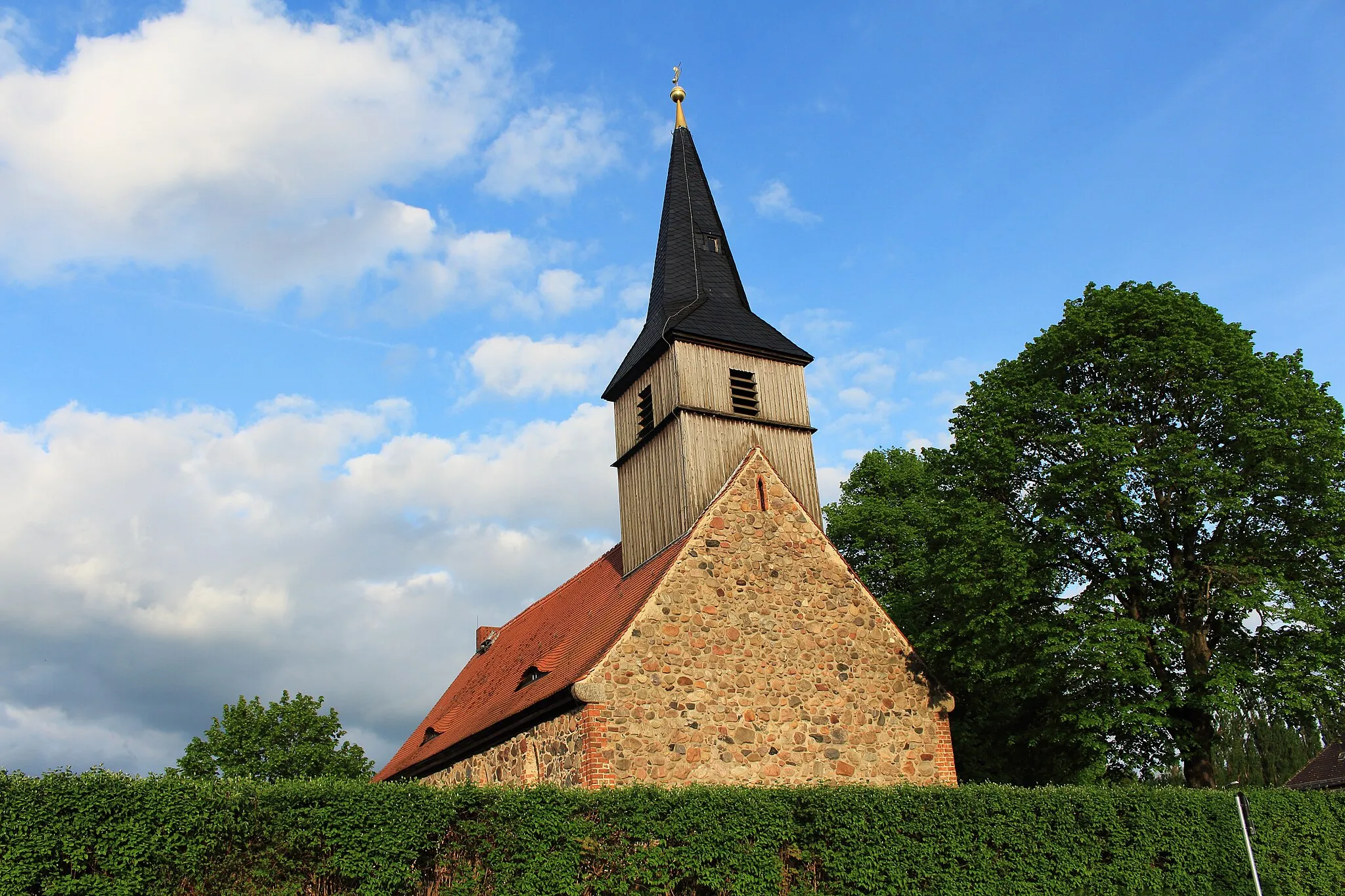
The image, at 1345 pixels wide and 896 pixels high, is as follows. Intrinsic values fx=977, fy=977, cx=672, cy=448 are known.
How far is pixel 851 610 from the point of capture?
1858cm

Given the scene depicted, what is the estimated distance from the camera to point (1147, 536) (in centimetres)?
1834

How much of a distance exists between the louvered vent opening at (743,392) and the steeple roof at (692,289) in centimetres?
54

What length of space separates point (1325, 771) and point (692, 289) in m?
37.9

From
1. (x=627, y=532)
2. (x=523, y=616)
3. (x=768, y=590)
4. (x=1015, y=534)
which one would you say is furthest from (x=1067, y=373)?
(x=523, y=616)


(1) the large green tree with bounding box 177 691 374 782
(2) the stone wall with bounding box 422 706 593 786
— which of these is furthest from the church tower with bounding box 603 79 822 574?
(1) the large green tree with bounding box 177 691 374 782

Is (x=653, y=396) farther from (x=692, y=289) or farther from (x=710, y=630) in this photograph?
(x=710, y=630)

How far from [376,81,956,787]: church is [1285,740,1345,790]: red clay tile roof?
31976 mm

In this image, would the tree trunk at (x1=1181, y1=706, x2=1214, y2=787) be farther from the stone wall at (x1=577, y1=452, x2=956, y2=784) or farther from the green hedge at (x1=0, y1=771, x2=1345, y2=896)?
the stone wall at (x1=577, y1=452, x2=956, y2=784)

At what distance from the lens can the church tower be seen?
19.5 meters

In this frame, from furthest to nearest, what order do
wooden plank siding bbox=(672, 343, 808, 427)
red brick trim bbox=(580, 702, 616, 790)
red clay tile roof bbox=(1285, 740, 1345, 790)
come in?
red clay tile roof bbox=(1285, 740, 1345, 790) → wooden plank siding bbox=(672, 343, 808, 427) → red brick trim bbox=(580, 702, 616, 790)

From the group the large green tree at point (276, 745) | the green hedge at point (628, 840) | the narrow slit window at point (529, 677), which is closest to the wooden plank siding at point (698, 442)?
the narrow slit window at point (529, 677)

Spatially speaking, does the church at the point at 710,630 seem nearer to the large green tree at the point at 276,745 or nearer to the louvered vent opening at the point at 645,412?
the louvered vent opening at the point at 645,412

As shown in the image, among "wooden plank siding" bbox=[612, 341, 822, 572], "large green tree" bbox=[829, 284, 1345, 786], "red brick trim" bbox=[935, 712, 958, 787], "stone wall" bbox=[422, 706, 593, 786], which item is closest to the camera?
"stone wall" bbox=[422, 706, 593, 786]

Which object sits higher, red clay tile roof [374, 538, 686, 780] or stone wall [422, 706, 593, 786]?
red clay tile roof [374, 538, 686, 780]
